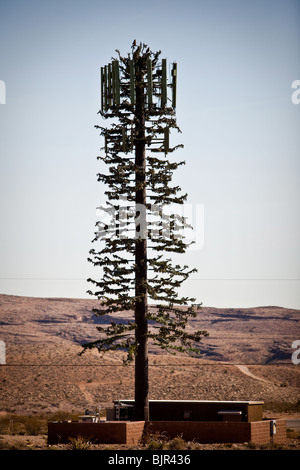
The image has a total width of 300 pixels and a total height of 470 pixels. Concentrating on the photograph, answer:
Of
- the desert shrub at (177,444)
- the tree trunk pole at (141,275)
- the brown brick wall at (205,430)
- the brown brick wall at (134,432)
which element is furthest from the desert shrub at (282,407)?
the desert shrub at (177,444)

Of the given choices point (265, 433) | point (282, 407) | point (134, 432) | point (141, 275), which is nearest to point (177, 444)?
point (134, 432)

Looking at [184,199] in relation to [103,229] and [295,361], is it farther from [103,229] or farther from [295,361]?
[295,361]

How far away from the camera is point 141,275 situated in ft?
120

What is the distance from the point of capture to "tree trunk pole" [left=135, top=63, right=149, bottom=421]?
119ft

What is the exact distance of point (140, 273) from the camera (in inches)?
1444

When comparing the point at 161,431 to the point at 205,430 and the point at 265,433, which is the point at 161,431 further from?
the point at 265,433

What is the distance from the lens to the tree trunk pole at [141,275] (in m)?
36.2

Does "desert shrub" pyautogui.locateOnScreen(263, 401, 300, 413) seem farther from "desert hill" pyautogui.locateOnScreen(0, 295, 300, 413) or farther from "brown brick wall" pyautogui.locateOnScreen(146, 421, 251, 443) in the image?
"brown brick wall" pyautogui.locateOnScreen(146, 421, 251, 443)

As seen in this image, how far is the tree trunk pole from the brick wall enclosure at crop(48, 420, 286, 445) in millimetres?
1563

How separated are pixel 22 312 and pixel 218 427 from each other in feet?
353

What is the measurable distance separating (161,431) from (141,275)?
25.9 ft

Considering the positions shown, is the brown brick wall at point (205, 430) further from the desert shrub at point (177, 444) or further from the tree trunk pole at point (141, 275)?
the desert shrub at point (177, 444)

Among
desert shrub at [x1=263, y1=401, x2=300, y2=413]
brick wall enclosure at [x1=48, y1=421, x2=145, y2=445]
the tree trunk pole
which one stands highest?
the tree trunk pole

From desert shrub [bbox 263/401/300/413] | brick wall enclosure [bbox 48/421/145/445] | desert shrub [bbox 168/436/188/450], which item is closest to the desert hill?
desert shrub [bbox 263/401/300/413]
